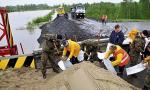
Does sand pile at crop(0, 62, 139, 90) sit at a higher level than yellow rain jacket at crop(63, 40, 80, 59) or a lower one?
lower

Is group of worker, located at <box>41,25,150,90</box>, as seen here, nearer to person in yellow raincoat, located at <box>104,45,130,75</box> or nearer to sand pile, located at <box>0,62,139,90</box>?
person in yellow raincoat, located at <box>104,45,130,75</box>

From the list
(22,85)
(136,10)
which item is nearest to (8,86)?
(22,85)

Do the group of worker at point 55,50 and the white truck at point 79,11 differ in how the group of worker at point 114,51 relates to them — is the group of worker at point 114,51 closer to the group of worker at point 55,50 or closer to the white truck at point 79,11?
the group of worker at point 55,50

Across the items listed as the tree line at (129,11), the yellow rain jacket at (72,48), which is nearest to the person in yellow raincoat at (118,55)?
the yellow rain jacket at (72,48)

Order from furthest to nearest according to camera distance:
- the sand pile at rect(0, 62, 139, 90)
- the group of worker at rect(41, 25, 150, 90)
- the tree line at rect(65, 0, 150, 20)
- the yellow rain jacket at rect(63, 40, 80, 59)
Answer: the tree line at rect(65, 0, 150, 20)
the yellow rain jacket at rect(63, 40, 80, 59)
the group of worker at rect(41, 25, 150, 90)
the sand pile at rect(0, 62, 139, 90)

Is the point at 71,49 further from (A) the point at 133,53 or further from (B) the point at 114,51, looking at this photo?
(A) the point at 133,53

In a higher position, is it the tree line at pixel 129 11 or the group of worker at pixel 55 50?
the group of worker at pixel 55 50

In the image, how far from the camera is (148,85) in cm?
898

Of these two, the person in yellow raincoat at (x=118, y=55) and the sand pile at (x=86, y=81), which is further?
the person in yellow raincoat at (x=118, y=55)

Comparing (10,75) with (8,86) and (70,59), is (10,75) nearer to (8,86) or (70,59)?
(8,86)

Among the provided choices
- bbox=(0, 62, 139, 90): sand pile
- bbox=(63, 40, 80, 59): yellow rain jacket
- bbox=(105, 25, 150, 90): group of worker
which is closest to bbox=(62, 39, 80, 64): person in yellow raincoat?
bbox=(63, 40, 80, 59): yellow rain jacket

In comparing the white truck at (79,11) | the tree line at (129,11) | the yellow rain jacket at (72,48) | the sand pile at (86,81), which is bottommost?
the tree line at (129,11)

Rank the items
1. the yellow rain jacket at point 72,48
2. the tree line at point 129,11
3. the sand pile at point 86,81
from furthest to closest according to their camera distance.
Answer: the tree line at point 129,11 → the yellow rain jacket at point 72,48 → the sand pile at point 86,81

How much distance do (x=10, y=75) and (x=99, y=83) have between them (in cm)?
513
